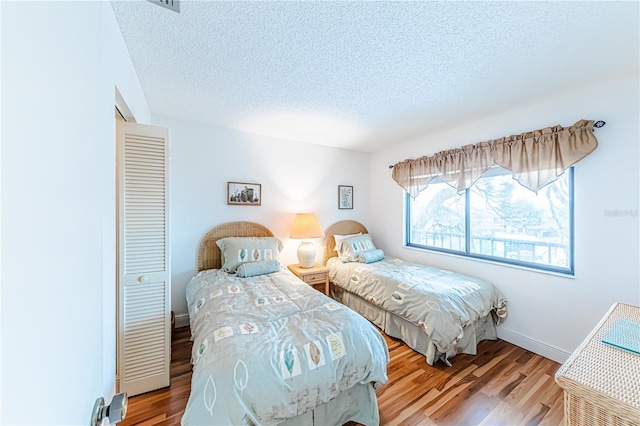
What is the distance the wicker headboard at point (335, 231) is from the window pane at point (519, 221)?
1.69m

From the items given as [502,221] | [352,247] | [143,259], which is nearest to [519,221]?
[502,221]

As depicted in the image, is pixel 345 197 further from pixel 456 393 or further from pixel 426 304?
pixel 456 393

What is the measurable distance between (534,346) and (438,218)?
5.32 ft

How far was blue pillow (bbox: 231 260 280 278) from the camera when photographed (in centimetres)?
260

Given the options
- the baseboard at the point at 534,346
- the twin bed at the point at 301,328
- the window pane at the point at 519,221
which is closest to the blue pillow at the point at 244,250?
the twin bed at the point at 301,328

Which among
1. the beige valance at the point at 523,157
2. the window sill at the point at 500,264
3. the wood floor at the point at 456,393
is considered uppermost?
the beige valance at the point at 523,157

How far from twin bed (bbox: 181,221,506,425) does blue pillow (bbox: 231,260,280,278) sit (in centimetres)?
1

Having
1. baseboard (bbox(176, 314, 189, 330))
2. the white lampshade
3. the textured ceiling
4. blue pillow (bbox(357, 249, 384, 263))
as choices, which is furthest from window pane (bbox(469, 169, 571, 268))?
baseboard (bbox(176, 314, 189, 330))

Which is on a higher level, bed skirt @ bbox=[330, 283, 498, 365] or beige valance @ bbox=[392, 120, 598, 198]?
beige valance @ bbox=[392, 120, 598, 198]

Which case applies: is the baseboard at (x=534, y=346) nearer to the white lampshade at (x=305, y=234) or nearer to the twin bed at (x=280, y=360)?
the twin bed at (x=280, y=360)

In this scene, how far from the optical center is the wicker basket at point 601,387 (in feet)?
2.48

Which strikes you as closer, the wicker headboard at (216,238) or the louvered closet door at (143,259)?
the louvered closet door at (143,259)

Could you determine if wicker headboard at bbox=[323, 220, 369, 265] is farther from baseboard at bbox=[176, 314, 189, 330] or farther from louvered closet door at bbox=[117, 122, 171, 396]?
louvered closet door at bbox=[117, 122, 171, 396]

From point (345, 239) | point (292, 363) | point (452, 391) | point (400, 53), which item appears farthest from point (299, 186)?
point (452, 391)
